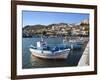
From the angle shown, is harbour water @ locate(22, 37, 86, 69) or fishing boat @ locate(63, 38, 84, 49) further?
fishing boat @ locate(63, 38, 84, 49)

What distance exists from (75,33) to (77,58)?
A: 0.26 meters

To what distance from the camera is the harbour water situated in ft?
5.93

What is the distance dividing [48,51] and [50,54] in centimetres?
4

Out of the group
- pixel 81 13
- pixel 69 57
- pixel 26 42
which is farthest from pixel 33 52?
pixel 81 13

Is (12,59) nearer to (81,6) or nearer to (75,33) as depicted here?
(75,33)

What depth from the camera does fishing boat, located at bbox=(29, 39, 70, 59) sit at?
1.84 meters

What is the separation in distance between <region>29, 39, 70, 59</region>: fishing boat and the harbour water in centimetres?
3

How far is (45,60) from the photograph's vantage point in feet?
6.13

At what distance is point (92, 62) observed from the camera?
202cm

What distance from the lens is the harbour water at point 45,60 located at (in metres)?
1.81

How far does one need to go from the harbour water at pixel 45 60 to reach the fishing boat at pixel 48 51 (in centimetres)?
3

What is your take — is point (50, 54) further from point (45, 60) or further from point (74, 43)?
point (74, 43)

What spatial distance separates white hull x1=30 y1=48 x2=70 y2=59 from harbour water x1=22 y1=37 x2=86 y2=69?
0.03 m

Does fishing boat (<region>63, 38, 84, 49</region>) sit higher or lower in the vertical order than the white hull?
higher
